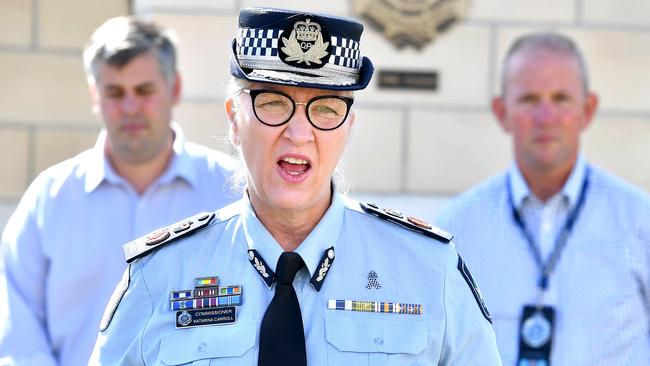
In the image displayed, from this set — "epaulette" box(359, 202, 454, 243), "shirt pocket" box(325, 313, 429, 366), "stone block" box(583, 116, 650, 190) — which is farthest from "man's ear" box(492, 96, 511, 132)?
"stone block" box(583, 116, 650, 190)

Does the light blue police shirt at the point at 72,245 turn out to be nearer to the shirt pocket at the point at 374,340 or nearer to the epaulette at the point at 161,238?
the epaulette at the point at 161,238

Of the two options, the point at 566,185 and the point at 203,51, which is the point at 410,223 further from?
the point at 203,51

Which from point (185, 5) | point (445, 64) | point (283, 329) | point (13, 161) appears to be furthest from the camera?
point (13, 161)

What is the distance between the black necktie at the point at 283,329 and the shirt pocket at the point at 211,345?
0.13 feet

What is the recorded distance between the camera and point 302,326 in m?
3.36

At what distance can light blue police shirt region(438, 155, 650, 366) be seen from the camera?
199 inches

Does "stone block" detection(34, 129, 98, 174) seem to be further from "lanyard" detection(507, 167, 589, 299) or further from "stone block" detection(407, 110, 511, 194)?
"lanyard" detection(507, 167, 589, 299)

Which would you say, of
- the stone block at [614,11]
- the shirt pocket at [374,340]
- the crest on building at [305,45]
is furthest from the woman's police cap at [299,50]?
the stone block at [614,11]

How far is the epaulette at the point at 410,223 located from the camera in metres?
3.56

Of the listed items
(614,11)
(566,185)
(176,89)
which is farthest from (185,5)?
(566,185)

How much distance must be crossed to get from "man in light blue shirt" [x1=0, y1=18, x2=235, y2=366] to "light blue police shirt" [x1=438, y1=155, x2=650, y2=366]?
1.07m

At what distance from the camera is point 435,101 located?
852 centimetres

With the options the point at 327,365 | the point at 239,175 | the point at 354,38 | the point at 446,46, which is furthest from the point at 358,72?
the point at 446,46

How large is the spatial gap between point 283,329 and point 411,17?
516 centimetres
